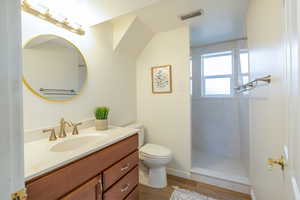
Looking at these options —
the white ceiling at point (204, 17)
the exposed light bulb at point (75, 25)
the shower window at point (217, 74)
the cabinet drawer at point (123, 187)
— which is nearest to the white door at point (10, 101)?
the cabinet drawer at point (123, 187)

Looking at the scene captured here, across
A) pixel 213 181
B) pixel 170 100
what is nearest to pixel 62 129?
pixel 170 100

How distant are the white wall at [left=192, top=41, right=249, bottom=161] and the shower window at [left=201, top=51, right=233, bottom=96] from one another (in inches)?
3.9

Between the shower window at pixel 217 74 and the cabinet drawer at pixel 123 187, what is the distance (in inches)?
83.0

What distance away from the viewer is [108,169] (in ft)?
3.31

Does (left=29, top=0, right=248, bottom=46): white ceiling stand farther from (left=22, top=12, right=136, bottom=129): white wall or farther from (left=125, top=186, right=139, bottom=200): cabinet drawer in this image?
(left=125, top=186, right=139, bottom=200): cabinet drawer

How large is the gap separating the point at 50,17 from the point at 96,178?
136cm

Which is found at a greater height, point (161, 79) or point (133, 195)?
point (161, 79)

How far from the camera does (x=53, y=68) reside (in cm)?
123

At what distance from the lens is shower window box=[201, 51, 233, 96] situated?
2512 millimetres

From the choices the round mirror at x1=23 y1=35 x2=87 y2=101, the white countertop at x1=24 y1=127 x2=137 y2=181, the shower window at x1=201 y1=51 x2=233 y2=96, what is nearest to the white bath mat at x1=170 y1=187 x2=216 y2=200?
the white countertop at x1=24 y1=127 x2=137 y2=181

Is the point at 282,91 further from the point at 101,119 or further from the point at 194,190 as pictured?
the point at 194,190

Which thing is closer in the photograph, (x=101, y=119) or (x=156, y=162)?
(x=101, y=119)

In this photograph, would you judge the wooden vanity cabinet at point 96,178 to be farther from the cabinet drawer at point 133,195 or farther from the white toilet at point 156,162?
the white toilet at point 156,162

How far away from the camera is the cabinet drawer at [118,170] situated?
0.99 m
